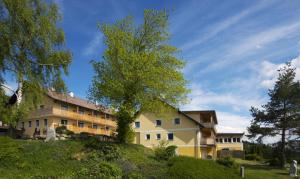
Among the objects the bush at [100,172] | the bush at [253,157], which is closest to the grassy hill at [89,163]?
the bush at [100,172]

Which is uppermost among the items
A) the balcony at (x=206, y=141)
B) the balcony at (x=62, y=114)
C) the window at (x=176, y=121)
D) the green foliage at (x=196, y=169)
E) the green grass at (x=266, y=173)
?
the balcony at (x=62, y=114)

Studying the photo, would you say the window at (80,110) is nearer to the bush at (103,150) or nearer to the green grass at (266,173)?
the green grass at (266,173)

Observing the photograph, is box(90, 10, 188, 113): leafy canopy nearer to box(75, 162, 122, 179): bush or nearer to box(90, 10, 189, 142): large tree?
box(90, 10, 189, 142): large tree

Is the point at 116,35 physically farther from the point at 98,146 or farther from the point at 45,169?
the point at 45,169

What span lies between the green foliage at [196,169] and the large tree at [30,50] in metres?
13.3

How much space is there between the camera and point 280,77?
43.3 metres

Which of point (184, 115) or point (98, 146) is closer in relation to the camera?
point (98, 146)

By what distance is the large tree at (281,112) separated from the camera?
4047 centimetres

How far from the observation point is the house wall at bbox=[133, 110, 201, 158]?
162 ft

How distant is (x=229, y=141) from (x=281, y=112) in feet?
108

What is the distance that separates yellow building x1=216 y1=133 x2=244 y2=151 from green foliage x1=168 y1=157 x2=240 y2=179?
4958 cm

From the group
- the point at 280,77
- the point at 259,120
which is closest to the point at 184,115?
the point at 259,120

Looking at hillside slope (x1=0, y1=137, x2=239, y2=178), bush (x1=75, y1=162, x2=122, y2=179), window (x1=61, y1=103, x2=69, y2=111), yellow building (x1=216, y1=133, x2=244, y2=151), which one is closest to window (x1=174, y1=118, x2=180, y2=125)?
window (x1=61, y1=103, x2=69, y2=111)

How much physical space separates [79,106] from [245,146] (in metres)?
42.0
